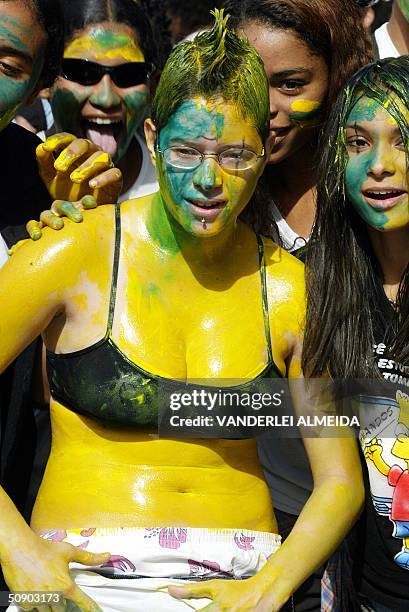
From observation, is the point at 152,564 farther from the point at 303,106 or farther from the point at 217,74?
the point at 303,106

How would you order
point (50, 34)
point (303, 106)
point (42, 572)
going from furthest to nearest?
1. point (303, 106)
2. point (50, 34)
3. point (42, 572)

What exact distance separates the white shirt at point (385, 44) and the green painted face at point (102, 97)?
32.4 inches

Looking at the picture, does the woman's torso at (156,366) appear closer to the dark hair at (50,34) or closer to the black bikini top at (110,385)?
the black bikini top at (110,385)

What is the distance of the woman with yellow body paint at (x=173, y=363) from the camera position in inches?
110

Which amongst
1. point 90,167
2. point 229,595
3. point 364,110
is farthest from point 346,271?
point 229,595

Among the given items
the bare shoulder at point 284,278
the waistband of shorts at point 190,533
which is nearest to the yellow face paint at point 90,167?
the bare shoulder at point 284,278

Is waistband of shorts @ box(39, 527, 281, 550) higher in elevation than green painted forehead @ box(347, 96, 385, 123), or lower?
lower

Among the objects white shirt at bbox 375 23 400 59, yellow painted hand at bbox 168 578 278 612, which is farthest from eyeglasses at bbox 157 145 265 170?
white shirt at bbox 375 23 400 59

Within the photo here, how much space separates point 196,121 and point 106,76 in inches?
45.7

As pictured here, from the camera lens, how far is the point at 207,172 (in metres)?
2.83

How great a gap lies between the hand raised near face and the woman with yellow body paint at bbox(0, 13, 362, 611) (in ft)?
0.74

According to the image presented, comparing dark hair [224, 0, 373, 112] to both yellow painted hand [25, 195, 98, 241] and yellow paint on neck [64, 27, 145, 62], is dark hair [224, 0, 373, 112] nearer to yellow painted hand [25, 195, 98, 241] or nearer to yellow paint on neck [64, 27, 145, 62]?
yellow paint on neck [64, 27, 145, 62]

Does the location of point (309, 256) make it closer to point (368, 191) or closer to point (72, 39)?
point (368, 191)

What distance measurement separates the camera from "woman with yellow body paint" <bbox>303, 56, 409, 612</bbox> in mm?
2988
